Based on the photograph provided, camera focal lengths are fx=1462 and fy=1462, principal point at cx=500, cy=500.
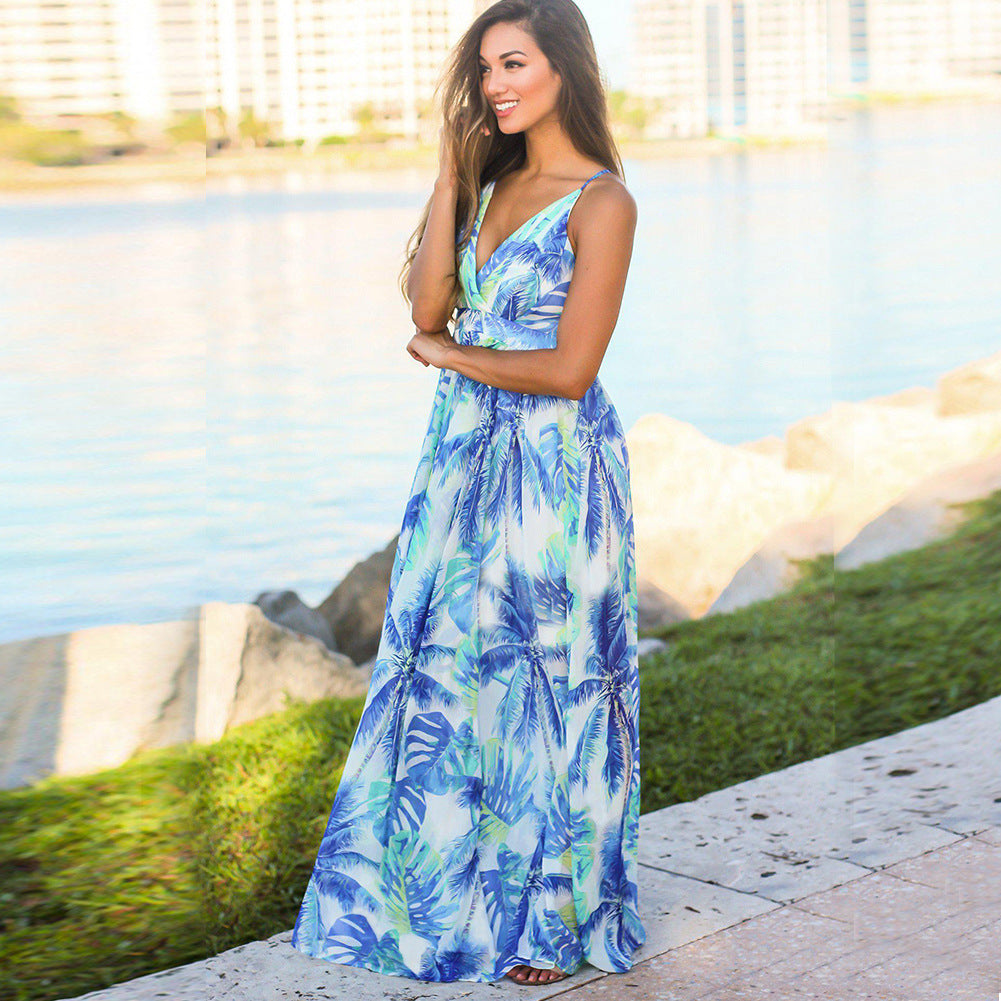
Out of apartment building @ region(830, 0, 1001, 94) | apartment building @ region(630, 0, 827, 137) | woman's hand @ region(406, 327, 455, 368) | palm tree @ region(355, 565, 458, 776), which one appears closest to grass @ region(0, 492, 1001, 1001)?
palm tree @ region(355, 565, 458, 776)

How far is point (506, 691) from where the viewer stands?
2773mm

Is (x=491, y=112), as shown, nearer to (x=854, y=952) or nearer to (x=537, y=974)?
(x=537, y=974)

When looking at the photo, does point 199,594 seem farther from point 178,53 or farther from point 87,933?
point 178,53

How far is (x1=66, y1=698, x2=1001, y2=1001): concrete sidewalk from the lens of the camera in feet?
9.00

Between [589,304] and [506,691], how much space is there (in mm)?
744

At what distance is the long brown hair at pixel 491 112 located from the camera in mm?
2672

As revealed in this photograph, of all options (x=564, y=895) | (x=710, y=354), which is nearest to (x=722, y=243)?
(x=710, y=354)

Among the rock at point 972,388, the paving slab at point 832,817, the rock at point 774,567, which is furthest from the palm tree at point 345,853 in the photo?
the rock at point 972,388

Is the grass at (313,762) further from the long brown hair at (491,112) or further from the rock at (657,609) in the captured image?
the long brown hair at (491,112)

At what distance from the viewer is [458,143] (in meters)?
2.79

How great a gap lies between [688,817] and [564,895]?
38.5 inches

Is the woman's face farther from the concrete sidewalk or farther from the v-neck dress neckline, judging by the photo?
the concrete sidewalk

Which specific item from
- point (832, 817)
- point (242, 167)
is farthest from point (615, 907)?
point (242, 167)

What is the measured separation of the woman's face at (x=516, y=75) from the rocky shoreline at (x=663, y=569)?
1.70m
